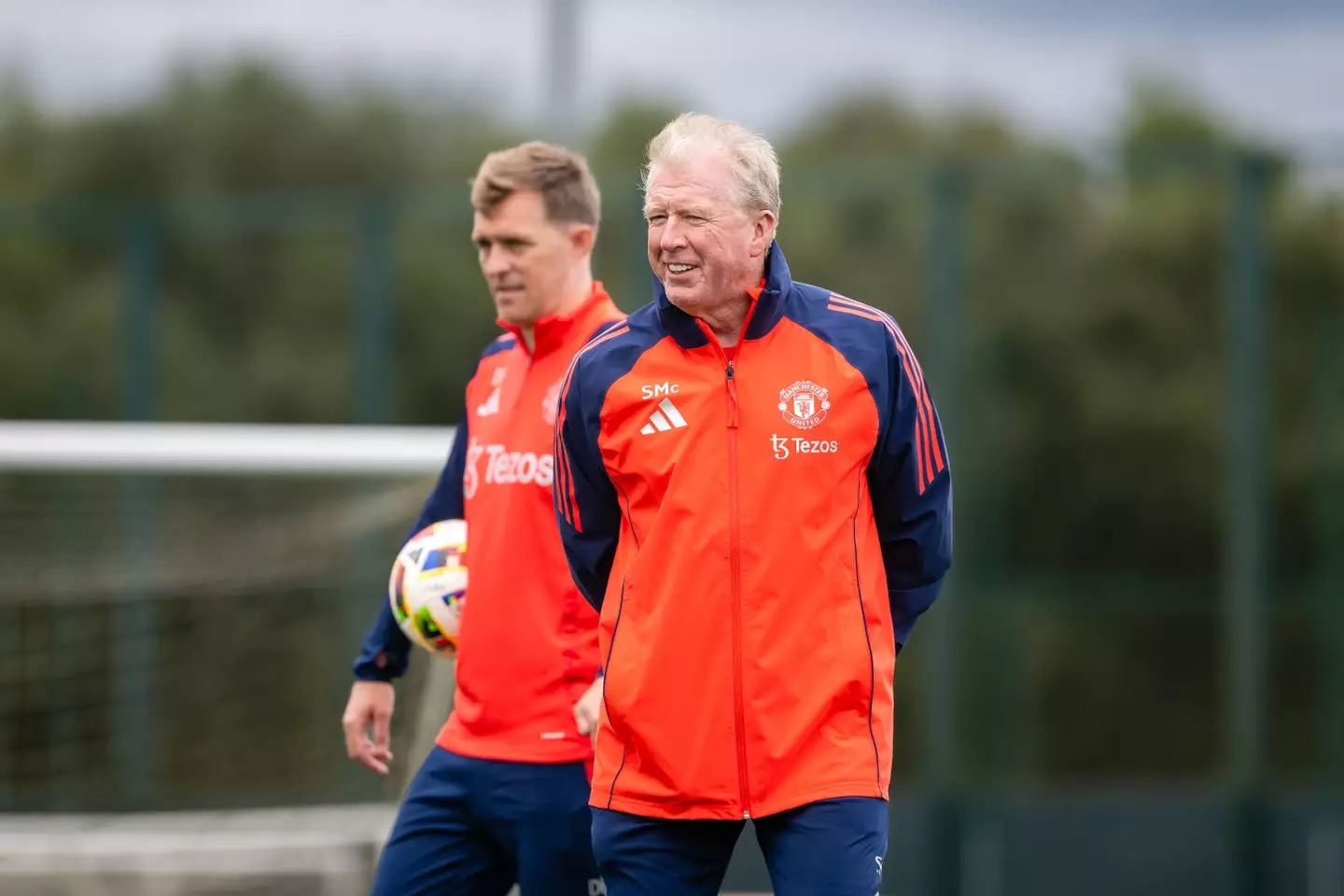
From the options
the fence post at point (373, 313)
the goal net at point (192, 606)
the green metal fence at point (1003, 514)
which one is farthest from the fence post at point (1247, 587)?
the fence post at point (373, 313)

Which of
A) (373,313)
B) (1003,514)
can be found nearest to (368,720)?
(373,313)

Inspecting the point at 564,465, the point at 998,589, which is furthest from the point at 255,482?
the point at 564,465

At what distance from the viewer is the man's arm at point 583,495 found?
9.80 ft

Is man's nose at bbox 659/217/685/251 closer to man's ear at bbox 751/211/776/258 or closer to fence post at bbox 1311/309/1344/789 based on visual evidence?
man's ear at bbox 751/211/776/258

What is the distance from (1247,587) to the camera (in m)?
8.76

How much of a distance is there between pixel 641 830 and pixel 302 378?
32.8 ft

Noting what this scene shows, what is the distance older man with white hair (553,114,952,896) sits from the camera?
2.79 meters

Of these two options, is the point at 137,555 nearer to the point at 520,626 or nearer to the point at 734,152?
the point at 520,626

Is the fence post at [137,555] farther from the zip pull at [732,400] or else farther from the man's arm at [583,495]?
the zip pull at [732,400]

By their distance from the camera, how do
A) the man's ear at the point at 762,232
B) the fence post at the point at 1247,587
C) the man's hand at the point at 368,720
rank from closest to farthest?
the man's ear at the point at 762,232 < the man's hand at the point at 368,720 < the fence post at the point at 1247,587

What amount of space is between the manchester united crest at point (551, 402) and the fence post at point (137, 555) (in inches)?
180

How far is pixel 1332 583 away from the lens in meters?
9.62

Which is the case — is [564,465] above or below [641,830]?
above

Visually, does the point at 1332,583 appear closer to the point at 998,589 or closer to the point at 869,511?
the point at 998,589
